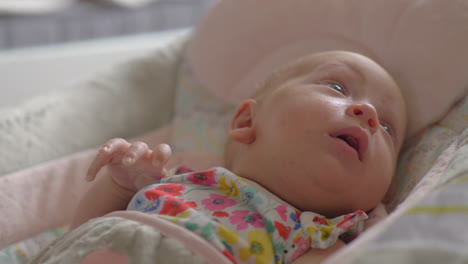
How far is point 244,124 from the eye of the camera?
3.30ft

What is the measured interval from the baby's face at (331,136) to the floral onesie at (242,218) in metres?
0.04

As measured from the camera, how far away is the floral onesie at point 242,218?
0.77 metres

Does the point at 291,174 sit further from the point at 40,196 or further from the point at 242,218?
the point at 40,196

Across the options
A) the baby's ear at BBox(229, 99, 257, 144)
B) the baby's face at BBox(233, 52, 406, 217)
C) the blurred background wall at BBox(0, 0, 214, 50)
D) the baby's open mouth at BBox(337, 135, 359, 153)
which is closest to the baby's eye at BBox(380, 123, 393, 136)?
the baby's face at BBox(233, 52, 406, 217)

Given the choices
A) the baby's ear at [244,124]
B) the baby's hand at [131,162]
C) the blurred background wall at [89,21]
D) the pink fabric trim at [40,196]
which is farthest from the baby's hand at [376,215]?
the blurred background wall at [89,21]

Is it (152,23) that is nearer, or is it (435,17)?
(435,17)

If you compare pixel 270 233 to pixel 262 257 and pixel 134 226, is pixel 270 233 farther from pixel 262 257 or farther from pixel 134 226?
pixel 134 226

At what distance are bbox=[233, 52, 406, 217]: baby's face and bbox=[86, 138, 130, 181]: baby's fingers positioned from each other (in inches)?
9.0

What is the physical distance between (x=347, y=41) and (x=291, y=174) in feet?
1.36

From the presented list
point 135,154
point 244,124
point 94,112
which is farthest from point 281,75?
point 94,112

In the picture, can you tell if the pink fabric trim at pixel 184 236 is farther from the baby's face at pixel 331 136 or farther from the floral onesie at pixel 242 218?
the baby's face at pixel 331 136

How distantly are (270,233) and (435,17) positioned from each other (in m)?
0.56

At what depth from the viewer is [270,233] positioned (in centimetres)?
82

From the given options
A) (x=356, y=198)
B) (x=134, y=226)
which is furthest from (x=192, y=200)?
(x=356, y=198)
